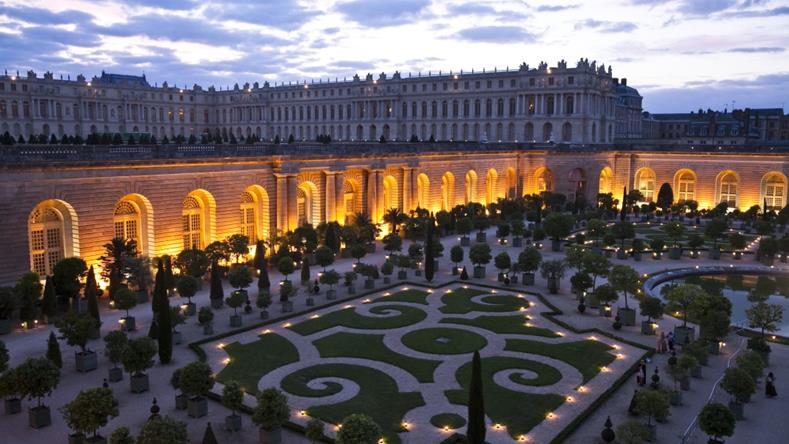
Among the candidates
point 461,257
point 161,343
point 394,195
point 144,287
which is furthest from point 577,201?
point 161,343

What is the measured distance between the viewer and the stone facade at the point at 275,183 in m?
35.8

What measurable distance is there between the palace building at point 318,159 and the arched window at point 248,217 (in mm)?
173

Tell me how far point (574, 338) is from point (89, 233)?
27.1m

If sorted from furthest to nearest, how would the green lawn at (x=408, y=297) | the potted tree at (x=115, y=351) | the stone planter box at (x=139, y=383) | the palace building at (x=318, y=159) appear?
the green lawn at (x=408, y=297)
the palace building at (x=318, y=159)
the potted tree at (x=115, y=351)
the stone planter box at (x=139, y=383)

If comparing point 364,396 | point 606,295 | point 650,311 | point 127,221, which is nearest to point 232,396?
point 364,396

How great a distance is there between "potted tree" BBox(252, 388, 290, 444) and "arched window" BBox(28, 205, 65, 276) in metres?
22.2

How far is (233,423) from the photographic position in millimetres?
21141

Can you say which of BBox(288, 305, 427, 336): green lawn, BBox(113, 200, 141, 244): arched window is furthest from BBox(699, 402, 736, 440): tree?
BBox(113, 200, 141, 244): arched window

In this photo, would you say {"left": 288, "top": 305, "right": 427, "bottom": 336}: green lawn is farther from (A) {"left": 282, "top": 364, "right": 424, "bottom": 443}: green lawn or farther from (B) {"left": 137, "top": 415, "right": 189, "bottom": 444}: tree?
(B) {"left": 137, "top": 415, "right": 189, "bottom": 444}: tree

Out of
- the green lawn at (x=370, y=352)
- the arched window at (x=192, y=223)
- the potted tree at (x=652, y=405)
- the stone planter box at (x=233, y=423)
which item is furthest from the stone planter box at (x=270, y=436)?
the arched window at (x=192, y=223)

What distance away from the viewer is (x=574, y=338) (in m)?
30.9

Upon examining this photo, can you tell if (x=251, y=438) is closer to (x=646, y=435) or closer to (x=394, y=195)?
(x=646, y=435)

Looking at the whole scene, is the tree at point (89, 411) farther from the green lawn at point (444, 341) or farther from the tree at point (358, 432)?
the green lawn at point (444, 341)

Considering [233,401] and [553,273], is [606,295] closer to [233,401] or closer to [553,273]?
[553,273]
